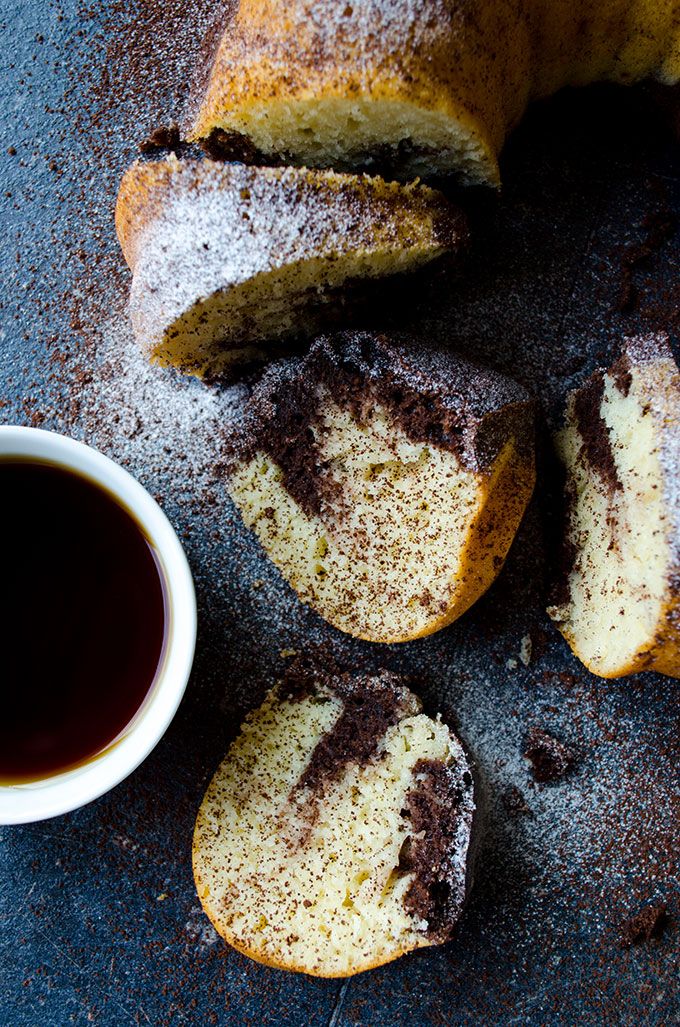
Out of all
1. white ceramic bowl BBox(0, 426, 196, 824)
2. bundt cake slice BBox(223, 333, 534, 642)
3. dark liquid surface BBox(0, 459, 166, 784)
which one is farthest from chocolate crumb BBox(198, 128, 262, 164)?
dark liquid surface BBox(0, 459, 166, 784)

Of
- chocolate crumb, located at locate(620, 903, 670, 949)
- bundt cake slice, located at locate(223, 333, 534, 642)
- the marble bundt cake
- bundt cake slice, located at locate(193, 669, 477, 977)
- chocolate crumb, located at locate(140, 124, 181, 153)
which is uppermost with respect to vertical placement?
the marble bundt cake

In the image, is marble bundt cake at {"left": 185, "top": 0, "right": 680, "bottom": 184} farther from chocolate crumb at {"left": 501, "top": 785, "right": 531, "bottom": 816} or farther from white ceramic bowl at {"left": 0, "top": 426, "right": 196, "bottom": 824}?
chocolate crumb at {"left": 501, "top": 785, "right": 531, "bottom": 816}

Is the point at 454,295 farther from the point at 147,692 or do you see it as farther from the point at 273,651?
the point at 147,692

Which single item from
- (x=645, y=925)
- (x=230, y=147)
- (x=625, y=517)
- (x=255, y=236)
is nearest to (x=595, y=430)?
(x=625, y=517)

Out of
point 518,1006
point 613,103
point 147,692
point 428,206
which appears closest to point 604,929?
point 518,1006

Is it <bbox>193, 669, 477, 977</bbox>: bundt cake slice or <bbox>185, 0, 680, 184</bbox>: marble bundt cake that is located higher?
<bbox>185, 0, 680, 184</bbox>: marble bundt cake
